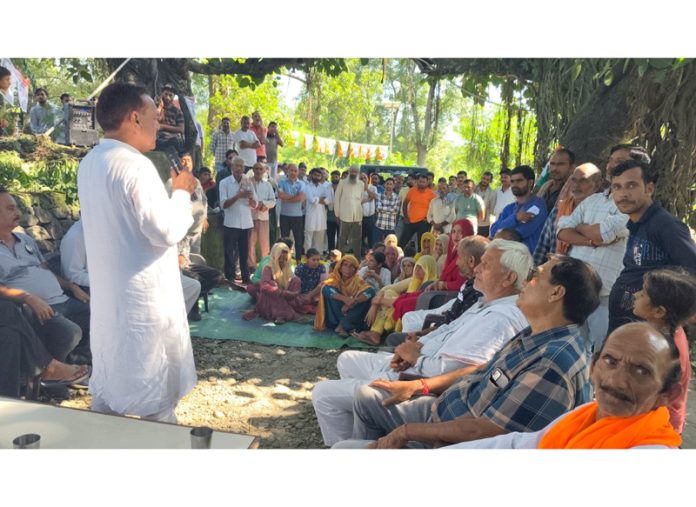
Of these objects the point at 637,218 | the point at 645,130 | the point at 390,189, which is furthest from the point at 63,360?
the point at 645,130

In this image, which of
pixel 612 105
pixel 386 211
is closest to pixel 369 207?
pixel 386 211

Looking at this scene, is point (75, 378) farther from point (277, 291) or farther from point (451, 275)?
point (451, 275)

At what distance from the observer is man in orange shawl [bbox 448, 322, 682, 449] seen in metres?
1.40

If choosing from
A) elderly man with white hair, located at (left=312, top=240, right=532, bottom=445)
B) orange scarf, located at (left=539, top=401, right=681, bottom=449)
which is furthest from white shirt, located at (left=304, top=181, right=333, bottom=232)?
orange scarf, located at (left=539, top=401, right=681, bottom=449)

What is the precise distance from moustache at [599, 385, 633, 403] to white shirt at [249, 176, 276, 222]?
1694 millimetres

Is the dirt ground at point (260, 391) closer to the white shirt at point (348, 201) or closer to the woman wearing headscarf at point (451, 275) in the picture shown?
the woman wearing headscarf at point (451, 275)

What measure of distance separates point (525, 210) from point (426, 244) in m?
0.73

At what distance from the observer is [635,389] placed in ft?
4.62

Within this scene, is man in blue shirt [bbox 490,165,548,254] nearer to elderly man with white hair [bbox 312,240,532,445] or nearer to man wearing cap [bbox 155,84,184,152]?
elderly man with white hair [bbox 312,240,532,445]

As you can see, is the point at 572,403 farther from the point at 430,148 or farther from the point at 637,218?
the point at 430,148
